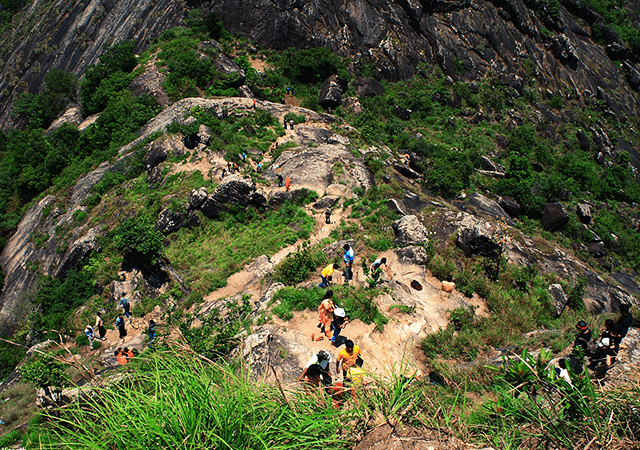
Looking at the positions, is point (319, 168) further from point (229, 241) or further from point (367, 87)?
point (367, 87)

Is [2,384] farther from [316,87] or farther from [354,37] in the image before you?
[354,37]

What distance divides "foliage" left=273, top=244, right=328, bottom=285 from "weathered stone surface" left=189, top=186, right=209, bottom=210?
27.8 ft

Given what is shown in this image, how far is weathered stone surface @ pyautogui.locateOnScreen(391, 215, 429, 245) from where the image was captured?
1440 centimetres

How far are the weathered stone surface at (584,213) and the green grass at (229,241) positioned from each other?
28.0 meters

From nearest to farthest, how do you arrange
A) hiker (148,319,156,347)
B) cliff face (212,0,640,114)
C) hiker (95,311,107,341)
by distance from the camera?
hiker (148,319,156,347) → hiker (95,311,107,341) → cliff face (212,0,640,114)

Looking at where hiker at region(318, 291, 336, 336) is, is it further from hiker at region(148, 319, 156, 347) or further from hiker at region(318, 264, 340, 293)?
Answer: hiker at region(148, 319, 156, 347)

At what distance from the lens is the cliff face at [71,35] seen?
42.5 m

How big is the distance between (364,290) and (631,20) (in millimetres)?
85533

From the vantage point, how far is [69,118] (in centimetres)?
3275

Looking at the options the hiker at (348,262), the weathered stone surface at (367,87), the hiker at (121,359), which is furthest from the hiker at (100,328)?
the weathered stone surface at (367,87)

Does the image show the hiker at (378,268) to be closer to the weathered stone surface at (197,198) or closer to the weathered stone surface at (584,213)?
the weathered stone surface at (197,198)

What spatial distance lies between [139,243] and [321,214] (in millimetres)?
8943

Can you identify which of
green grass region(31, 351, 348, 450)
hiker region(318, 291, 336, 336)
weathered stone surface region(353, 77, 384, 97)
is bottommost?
hiker region(318, 291, 336, 336)

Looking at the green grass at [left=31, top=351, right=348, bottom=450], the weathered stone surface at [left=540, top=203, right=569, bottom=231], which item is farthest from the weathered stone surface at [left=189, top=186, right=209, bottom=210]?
the weathered stone surface at [left=540, top=203, right=569, bottom=231]
